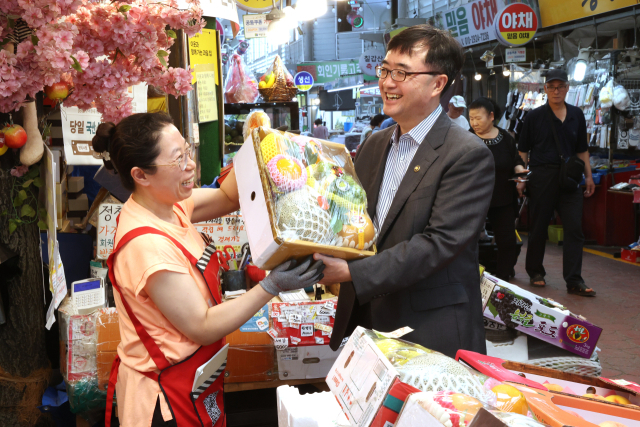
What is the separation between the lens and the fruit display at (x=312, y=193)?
146 centimetres

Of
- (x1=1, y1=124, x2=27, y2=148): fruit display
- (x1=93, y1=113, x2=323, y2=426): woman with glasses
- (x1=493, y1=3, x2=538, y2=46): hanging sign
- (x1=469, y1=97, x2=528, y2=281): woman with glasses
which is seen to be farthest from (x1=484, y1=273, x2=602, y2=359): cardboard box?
(x1=493, y1=3, x2=538, y2=46): hanging sign

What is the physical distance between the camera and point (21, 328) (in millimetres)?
2256

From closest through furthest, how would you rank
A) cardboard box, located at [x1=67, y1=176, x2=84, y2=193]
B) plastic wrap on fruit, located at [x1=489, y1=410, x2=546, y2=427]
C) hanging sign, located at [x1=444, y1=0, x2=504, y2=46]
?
plastic wrap on fruit, located at [x1=489, y1=410, x2=546, y2=427] < cardboard box, located at [x1=67, y1=176, x2=84, y2=193] < hanging sign, located at [x1=444, y1=0, x2=504, y2=46]

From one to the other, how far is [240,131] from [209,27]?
1.18 meters

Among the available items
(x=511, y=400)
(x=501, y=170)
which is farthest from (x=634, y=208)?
(x=511, y=400)

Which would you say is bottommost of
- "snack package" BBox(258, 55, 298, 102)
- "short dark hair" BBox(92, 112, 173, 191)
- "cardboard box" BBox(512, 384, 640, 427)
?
"cardboard box" BBox(512, 384, 640, 427)

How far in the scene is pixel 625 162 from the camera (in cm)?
747

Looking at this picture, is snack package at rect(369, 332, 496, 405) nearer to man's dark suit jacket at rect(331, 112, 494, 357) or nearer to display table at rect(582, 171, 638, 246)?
man's dark suit jacket at rect(331, 112, 494, 357)

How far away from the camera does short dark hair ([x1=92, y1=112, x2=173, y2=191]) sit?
1.71 metres

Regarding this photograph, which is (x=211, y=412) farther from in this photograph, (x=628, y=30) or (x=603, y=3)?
(x=628, y=30)

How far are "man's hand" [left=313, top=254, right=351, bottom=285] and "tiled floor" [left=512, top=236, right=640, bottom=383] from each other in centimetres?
272

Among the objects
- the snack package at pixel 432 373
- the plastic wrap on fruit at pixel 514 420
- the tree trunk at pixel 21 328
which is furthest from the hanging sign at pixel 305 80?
the plastic wrap on fruit at pixel 514 420

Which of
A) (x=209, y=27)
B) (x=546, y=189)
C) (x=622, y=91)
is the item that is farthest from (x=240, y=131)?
(x=622, y=91)

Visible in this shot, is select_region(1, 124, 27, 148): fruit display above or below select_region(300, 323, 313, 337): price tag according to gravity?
above
